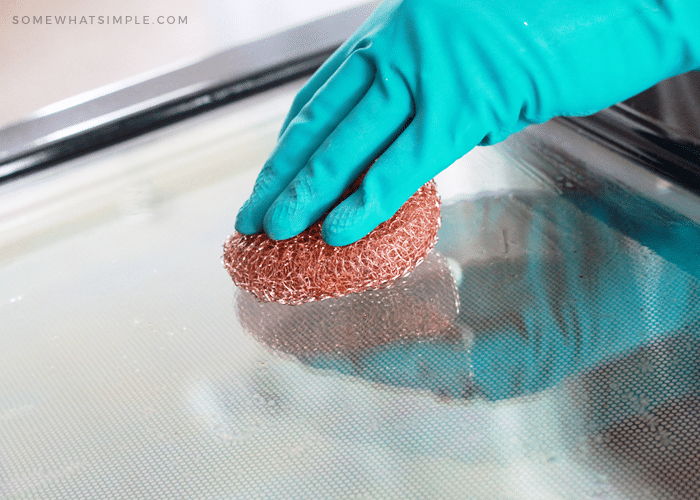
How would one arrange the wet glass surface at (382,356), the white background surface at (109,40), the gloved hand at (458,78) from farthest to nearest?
the white background surface at (109,40)
the gloved hand at (458,78)
the wet glass surface at (382,356)

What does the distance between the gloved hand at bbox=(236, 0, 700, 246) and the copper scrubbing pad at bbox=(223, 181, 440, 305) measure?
0.12ft

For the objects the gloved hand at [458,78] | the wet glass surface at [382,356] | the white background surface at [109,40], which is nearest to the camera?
the wet glass surface at [382,356]

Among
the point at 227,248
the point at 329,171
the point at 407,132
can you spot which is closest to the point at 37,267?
the point at 227,248

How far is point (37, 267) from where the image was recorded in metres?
1.07

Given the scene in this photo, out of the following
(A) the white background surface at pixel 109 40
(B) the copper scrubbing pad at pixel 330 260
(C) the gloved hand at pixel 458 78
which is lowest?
(A) the white background surface at pixel 109 40

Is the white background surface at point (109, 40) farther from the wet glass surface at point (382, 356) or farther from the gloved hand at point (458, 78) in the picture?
the gloved hand at point (458, 78)

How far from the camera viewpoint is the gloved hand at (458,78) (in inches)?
31.1

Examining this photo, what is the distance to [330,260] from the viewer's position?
84 cm

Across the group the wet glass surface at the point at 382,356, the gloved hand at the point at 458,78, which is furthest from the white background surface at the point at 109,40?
the gloved hand at the point at 458,78

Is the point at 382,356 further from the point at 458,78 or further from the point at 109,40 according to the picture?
the point at 109,40

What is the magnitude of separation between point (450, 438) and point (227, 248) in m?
0.42

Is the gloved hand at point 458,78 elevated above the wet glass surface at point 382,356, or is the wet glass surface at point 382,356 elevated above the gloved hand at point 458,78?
the gloved hand at point 458,78

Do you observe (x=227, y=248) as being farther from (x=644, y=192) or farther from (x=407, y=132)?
(x=644, y=192)

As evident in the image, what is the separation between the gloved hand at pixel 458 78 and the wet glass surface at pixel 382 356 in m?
0.17
